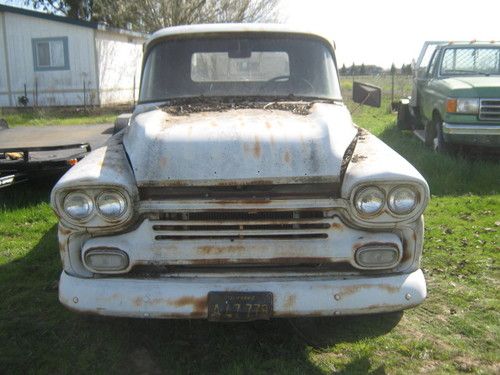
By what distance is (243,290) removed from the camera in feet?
9.46

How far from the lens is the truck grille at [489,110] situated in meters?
7.84

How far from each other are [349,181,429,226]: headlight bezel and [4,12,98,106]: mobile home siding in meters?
17.9

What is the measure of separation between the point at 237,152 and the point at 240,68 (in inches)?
61.2

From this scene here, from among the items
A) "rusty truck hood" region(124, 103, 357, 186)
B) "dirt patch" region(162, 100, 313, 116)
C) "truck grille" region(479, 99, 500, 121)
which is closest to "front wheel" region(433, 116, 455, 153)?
"truck grille" region(479, 99, 500, 121)

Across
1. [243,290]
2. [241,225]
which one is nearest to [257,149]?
[241,225]

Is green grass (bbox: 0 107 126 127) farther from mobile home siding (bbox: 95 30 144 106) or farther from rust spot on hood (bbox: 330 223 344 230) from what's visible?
rust spot on hood (bbox: 330 223 344 230)

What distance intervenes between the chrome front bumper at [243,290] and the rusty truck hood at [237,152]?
1.81ft

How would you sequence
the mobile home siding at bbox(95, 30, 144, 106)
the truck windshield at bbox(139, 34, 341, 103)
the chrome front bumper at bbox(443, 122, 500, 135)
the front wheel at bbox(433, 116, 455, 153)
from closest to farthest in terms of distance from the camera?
the truck windshield at bbox(139, 34, 341, 103) → the chrome front bumper at bbox(443, 122, 500, 135) → the front wheel at bbox(433, 116, 455, 153) → the mobile home siding at bbox(95, 30, 144, 106)

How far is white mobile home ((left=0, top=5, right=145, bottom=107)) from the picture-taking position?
18.9m

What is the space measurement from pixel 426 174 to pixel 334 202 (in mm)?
5228

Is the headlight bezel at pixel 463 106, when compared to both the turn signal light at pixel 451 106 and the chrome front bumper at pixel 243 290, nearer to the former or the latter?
the turn signal light at pixel 451 106

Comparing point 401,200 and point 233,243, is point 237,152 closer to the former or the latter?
point 233,243

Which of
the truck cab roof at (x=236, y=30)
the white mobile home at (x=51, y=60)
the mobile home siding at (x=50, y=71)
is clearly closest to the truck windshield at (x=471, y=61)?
the truck cab roof at (x=236, y=30)

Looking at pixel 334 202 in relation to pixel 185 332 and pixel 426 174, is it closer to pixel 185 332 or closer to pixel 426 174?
pixel 185 332
